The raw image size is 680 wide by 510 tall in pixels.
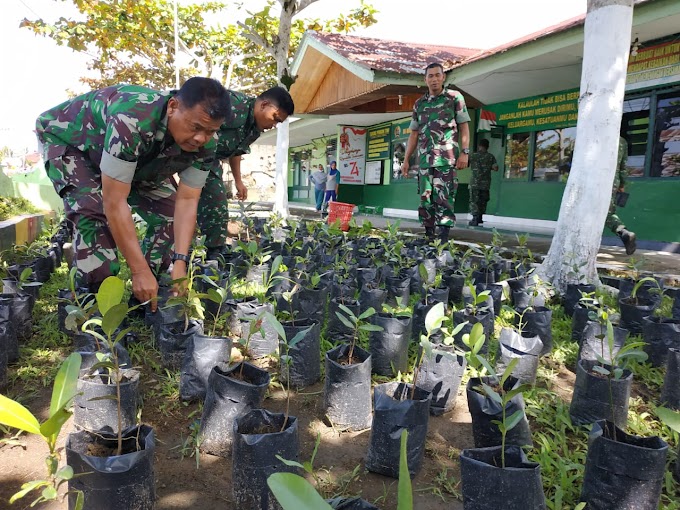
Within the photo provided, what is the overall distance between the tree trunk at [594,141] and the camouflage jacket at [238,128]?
2221 millimetres

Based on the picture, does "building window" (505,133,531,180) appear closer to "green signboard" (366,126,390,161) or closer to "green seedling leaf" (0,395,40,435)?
"green signboard" (366,126,390,161)

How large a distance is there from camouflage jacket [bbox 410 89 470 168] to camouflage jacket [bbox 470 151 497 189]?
3393 mm

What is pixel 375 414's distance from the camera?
1.42m

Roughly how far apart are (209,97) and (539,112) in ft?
23.3

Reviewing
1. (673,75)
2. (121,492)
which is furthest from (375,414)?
(673,75)

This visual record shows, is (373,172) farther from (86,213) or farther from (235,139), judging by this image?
(86,213)

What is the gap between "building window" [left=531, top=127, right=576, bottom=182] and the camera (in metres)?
7.12

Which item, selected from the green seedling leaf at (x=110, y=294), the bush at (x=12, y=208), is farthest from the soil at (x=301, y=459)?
the bush at (x=12, y=208)

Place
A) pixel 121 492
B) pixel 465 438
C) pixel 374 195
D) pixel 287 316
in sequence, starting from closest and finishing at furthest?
pixel 121 492 < pixel 465 438 < pixel 287 316 < pixel 374 195

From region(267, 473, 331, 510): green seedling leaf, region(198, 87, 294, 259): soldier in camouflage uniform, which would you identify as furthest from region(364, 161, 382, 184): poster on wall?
region(267, 473, 331, 510): green seedling leaf

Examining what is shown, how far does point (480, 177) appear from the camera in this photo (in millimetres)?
8023

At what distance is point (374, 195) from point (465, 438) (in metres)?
11.0

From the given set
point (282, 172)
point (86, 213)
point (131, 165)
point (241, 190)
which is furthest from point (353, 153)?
point (131, 165)

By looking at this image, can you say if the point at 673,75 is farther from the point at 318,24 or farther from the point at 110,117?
the point at 318,24
